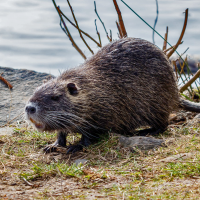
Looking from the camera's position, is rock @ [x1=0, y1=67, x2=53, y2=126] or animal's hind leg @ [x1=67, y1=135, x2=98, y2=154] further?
rock @ [x1=0, y1=67, x2=53, y2=126]

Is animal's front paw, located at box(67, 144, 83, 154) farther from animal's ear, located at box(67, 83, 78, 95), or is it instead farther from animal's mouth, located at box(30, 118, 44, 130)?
animal's ear, located at box(67, 83, 78, 95)

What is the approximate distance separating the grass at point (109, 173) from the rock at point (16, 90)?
207 cm

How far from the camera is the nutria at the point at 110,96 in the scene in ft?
11.9

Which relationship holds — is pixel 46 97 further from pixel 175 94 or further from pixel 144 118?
pixel 175 94

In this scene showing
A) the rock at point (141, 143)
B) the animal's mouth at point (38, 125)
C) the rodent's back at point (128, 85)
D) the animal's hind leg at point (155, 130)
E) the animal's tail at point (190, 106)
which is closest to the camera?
the rock at point (141, 143)

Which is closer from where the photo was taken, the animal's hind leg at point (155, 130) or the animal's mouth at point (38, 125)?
the animal's mouth at point (38, 125)

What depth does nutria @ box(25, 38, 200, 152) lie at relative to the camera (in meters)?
3.61

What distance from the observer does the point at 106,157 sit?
3.38 m

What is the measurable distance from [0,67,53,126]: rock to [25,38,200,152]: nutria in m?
1.87

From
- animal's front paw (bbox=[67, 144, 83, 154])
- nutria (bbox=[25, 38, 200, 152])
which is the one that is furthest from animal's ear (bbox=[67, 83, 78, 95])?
animal's front paw (bbox=[67, 144, 83, 154])

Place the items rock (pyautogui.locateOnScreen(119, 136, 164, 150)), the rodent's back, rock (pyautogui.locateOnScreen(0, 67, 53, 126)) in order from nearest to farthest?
rock (pyautogui.locateOnScreen(119, 136, 164, 150))
the rodent's back
rock (pyautogui.locateOnScreen(0, 67, 53, 126))

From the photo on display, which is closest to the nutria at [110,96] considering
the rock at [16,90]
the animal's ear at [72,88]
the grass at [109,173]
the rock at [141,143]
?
the animal's ear at [72,88]

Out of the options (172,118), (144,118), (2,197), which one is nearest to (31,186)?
(2,197)

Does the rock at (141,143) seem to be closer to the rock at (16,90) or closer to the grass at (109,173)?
the grass at (109,173)
